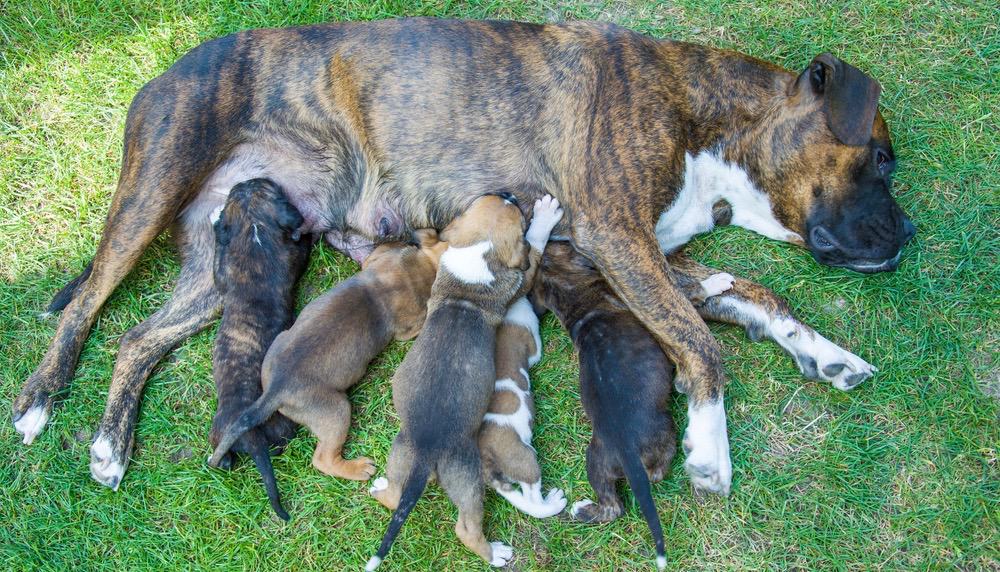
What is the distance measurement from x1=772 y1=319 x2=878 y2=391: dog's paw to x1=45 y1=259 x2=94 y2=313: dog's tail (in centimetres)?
436

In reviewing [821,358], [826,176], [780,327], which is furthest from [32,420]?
[826,176]

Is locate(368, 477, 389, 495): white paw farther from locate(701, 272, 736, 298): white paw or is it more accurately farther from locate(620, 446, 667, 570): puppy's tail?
locate(701, 272, 736, 298): white paw

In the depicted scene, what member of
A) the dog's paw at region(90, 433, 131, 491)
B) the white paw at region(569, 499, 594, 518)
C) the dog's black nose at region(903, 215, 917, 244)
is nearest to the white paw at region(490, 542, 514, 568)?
the white paw at region(569, 499, 594, 518)

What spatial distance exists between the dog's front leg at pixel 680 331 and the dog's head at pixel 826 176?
2.75 ft

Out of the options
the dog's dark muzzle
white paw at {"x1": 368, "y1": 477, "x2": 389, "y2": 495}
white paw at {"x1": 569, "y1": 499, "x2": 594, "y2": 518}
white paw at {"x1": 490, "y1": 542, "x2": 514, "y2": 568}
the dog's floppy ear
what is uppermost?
the dog's floppy ear

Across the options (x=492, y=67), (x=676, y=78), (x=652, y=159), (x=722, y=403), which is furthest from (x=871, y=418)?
(x=492, y=67)

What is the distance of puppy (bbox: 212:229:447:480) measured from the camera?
12.7 feet

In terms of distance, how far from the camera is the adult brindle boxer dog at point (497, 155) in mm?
4039

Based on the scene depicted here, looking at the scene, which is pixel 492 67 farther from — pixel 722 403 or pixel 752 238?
pixel 722 403

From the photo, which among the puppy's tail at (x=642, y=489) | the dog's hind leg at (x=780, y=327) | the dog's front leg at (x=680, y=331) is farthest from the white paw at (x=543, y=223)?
the puppy's tail at (x=642, y=489)

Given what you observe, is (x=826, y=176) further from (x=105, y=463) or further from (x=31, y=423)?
(x=31, y=423)

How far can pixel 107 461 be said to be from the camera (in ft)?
14.0

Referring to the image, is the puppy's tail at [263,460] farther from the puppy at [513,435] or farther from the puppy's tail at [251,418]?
the puppy at [513,435]

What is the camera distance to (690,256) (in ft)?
15.1
